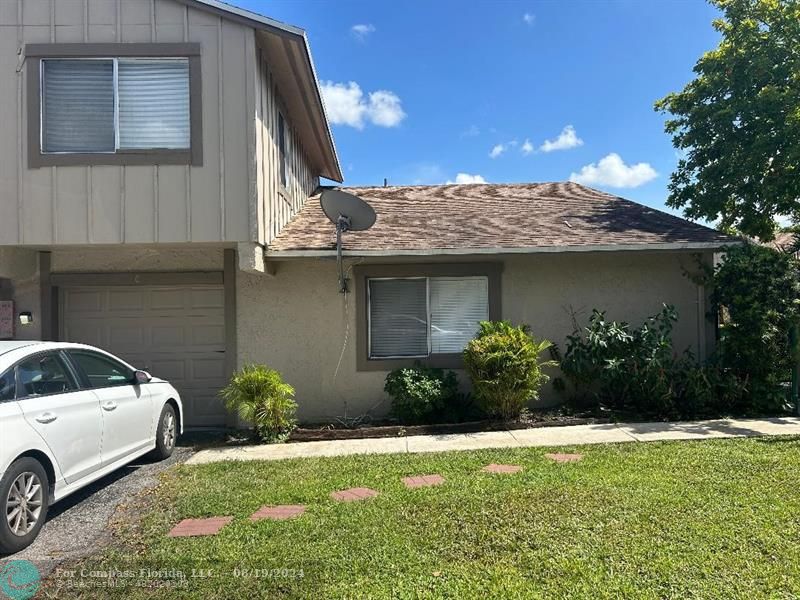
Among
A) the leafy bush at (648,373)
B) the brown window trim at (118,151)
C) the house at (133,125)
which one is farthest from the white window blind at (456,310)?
the brown window trim at (118,151)

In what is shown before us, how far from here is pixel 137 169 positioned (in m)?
6.75

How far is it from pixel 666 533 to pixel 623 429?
3373 mm

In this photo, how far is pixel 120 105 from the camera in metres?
6.82

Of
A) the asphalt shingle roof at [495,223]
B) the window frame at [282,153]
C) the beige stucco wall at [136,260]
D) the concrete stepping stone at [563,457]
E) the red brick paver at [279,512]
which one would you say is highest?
the window frame at [282,153]

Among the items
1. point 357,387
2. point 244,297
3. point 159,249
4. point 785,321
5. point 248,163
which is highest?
point 248,163

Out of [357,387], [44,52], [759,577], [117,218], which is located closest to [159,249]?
[117,218]

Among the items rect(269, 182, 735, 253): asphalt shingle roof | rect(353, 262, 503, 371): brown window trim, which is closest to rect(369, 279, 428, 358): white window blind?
rect(353, 262, 503, 371): brown window trim

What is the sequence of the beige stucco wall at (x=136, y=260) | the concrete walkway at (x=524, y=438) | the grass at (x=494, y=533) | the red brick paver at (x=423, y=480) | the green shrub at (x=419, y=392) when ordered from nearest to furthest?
the grass at (x=494, y=533), the red brick paver at (x=423, y=480), the concrete walkway at (x=524, y=438), the green shrub at (x=419, y=392), the beige stucco wall at (x=136, y=260)

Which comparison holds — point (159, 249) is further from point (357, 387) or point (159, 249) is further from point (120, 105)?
point (357, 387)

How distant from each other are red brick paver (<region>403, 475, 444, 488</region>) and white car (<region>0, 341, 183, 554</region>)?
2815 mm

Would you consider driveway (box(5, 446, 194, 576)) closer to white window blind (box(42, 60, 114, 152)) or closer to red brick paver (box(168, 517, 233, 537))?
red brick paver (box(168, 517, 233, 537))

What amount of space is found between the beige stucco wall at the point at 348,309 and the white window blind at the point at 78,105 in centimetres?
261

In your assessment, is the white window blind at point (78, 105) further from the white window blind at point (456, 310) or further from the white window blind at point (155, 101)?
the white window blind at point (456, 310)

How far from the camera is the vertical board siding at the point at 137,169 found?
6.69 metres
